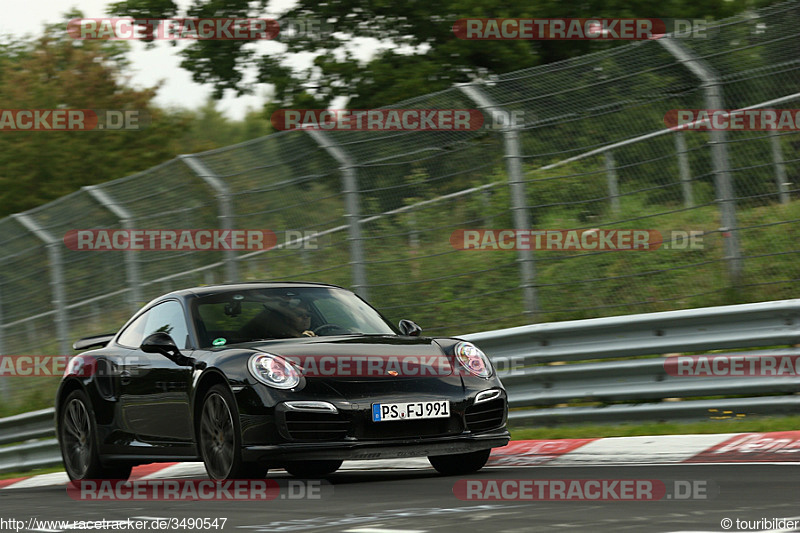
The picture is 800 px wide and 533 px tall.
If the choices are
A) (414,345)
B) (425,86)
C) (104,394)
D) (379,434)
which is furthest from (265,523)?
(425,86)

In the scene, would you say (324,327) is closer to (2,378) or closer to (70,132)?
(2,378)

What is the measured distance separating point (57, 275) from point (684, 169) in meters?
8.38

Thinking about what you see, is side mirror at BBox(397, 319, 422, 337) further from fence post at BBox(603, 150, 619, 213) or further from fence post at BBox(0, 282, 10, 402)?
fence post at BBox(0, 282, 10, 402)

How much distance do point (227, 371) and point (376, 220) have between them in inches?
166

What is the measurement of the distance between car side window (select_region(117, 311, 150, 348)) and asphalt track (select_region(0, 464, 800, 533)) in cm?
139

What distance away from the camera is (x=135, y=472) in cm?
1067

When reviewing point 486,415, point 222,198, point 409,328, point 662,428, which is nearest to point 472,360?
point 486,415

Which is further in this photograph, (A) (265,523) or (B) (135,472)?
(B) (135,472)

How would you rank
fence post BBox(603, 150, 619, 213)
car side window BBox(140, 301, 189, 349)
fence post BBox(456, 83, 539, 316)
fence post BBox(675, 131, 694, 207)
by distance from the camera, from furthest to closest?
1. fence post BBox(456, 83, 539, 316)
2. fence post BBox(603, 150, 619, 213)
3. fence post BBox(675, 131, 694, 207)
4. car side window BBox(140, 301, 189, 349)

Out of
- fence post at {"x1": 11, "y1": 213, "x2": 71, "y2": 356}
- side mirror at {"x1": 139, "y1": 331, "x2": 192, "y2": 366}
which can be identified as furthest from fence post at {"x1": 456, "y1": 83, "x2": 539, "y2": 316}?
fence post at {"x1": 11, "y1": 213, "x2": 71, "y2": 356}

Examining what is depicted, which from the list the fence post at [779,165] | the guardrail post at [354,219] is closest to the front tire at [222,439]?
the guardrail post at [354,219]

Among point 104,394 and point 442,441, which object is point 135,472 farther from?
point 442,441

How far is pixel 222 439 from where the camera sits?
24.4ft

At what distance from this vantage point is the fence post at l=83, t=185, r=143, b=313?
1380cm
